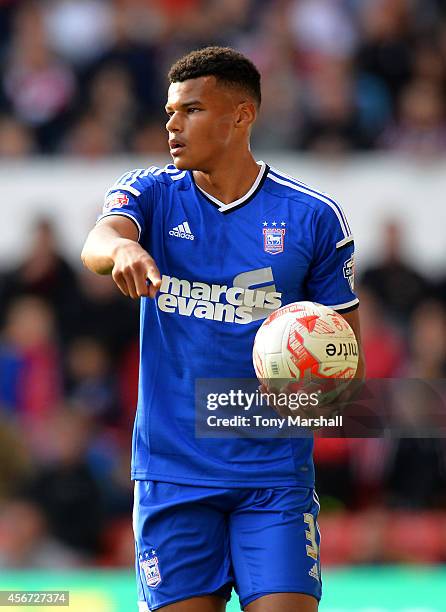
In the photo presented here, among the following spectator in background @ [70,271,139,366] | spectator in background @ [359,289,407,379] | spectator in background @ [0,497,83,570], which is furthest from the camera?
spectator in background @ [70,271,139,366]

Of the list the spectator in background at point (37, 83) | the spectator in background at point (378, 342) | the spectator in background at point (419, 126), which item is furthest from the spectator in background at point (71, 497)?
the spectator in background at point (419, 126)

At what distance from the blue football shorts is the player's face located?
3.96 feet

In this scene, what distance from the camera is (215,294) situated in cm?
455

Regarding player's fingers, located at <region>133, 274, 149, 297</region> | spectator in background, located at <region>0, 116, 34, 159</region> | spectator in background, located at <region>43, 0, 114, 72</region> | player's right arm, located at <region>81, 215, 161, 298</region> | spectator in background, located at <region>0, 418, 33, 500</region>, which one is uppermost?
spectator in background, located at <region>43, 0, 114, 72</region>

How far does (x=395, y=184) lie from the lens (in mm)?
11352

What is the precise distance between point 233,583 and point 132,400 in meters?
5.84

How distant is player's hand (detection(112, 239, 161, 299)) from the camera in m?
A: 3.79

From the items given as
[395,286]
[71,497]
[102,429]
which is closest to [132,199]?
[71,497]

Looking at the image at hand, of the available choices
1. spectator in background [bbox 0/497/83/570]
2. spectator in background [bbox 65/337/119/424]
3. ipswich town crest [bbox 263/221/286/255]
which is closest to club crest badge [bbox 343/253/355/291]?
ipswich town crest [bbox 263/221/286/255]

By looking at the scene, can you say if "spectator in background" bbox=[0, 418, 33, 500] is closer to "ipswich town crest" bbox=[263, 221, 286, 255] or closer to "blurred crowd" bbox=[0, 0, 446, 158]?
"blurred crowd" bbox=[0, 0, 446, 158]

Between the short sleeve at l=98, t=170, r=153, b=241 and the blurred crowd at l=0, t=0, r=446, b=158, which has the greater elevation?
the blurred crowd at l=0, t=0, r=446, b=158

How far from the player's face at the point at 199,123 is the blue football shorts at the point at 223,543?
1.21 m

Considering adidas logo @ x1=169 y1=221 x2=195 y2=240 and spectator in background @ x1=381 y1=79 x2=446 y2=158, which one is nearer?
adidas logo @ x1=169 y1=221 x2=195 y2=240

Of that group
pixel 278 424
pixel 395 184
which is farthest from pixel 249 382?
pixel 395 184
